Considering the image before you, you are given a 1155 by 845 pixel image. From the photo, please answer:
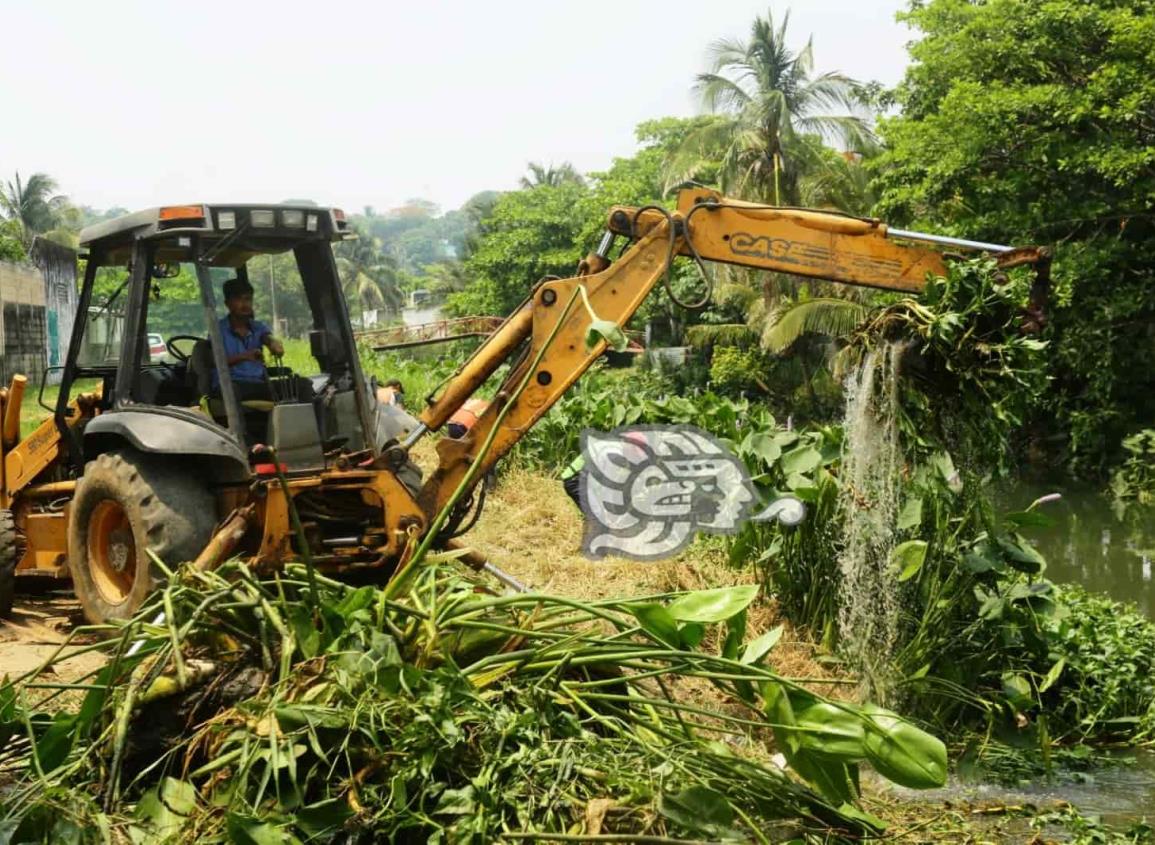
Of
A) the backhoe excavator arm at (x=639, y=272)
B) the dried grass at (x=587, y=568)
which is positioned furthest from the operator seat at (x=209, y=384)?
the dried grass at (x=587, y=568)

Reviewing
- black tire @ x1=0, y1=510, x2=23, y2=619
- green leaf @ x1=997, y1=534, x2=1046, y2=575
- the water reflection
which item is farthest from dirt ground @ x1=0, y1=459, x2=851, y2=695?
the water reflection

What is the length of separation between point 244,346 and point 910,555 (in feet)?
12.5

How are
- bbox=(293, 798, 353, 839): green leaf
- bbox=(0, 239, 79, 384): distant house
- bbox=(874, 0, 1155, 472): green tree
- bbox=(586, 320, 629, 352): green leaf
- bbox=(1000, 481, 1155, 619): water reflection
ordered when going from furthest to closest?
bbox=(0, 239, 79, 384): distant house, bbox=(874, 0, 1155, 472): green tree, bbox=(1000, 481, 1155, 619): water reflection, bbox=(586, 320, 629, 352): green leaf, bbox=(293, 798, 353, 839): green leaf

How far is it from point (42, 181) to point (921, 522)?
53.3m

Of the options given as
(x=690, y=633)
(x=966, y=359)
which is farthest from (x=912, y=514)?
(x=690, y=633)

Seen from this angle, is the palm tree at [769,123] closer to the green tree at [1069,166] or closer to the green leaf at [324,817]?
the green tree at [1069,166]

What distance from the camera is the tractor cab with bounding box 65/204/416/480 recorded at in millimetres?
6938

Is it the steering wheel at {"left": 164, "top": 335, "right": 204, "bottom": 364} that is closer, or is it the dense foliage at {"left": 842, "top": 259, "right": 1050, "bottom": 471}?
the dense foliage at {"left": 842, "top": 259, "right": 1050, "bottom": 471}

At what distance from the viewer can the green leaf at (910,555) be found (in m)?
6.58

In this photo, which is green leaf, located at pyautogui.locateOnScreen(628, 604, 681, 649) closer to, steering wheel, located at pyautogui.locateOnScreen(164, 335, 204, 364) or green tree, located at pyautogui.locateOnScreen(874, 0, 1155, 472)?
steering wheel, located at pyautogui.locateOnScreen(164, 335, 204, 364)

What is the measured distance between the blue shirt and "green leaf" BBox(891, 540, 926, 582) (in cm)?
362

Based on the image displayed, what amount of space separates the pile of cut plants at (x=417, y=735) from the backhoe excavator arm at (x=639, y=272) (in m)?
2.37

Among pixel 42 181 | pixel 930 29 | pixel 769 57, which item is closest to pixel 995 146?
pixel 930 29

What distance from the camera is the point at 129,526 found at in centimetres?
725
